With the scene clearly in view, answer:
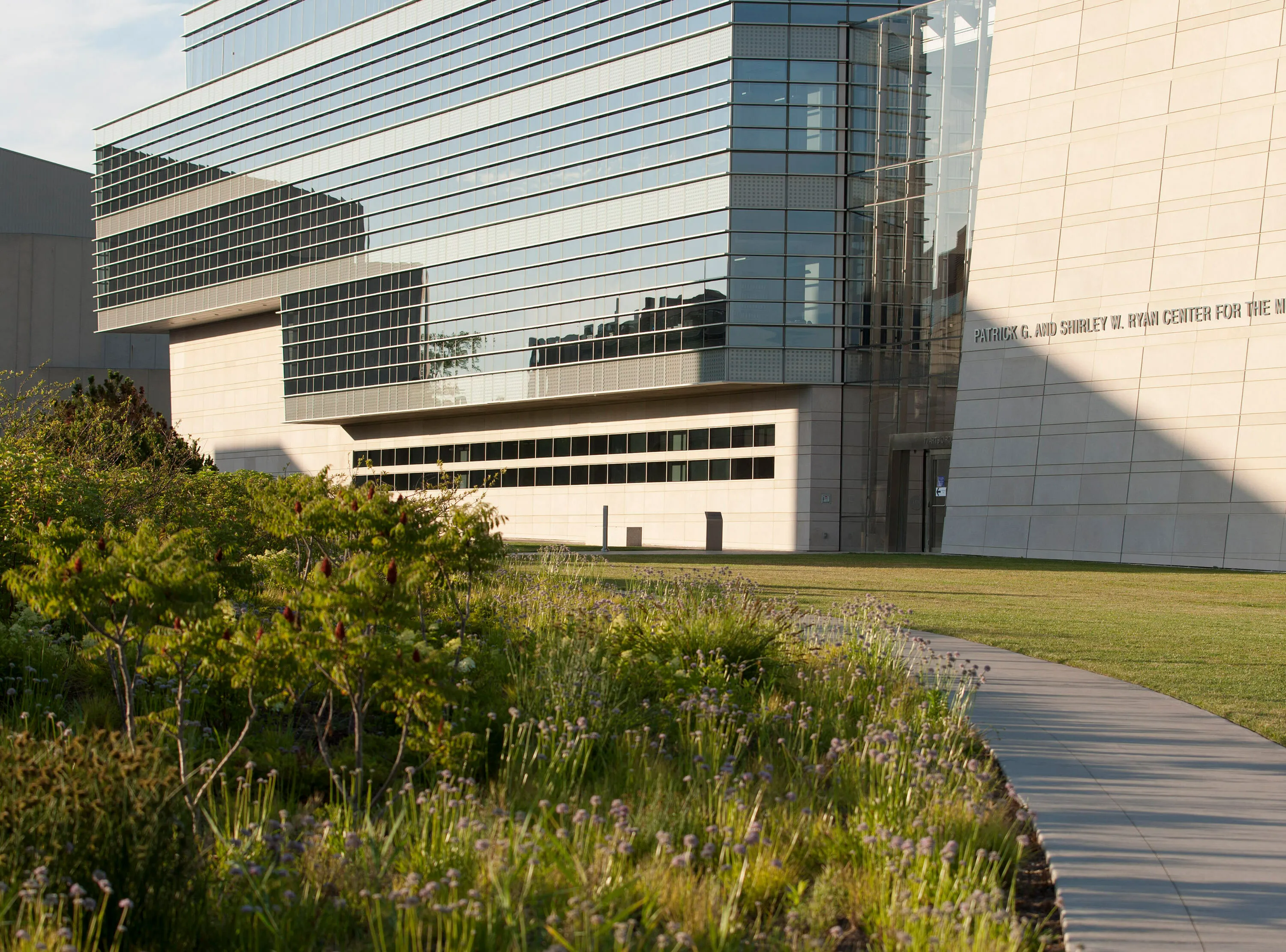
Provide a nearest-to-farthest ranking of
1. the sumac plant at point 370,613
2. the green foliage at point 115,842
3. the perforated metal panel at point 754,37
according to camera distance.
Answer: the green foliage at point 115,842 < the sumac plant at point 370,613 < the perforated metal panel at point 754,37

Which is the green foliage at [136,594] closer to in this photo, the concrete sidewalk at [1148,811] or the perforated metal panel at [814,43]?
the concrete sidewalk at [1148,811]

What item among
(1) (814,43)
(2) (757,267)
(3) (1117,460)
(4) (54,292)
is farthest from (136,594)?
(4) (54,292)

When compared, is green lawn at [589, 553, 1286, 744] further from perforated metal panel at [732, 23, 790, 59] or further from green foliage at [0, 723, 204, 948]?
perforated metal panel at [732, 23, 790, 59]

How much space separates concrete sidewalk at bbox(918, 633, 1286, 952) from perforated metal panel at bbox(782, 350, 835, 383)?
32951 mm

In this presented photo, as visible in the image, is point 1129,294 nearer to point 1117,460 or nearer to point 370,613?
point 1117,460

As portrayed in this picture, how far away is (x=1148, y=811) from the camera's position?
6.52m

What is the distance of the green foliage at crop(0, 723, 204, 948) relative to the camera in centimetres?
411

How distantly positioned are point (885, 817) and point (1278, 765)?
3.71 metres

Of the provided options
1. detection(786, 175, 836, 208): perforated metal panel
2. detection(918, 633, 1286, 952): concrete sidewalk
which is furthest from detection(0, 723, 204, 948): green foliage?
detection(786, 175, 836, 208): perforated metal panel

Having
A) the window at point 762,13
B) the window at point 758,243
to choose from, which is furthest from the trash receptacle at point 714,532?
the window at point 762,13

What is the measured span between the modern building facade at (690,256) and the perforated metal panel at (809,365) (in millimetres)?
85

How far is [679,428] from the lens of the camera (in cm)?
4734

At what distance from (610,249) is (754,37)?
964cm

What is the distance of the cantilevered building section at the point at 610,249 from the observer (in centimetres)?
4209
